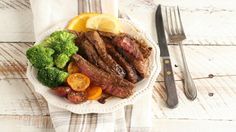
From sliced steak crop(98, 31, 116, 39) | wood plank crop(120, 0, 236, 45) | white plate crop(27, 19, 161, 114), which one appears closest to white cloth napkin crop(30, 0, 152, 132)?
white plate crop(27, 19, 161, 114)

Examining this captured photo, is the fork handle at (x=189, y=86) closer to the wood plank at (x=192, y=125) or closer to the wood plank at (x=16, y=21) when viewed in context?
the wood plank at (x=192, y=125)

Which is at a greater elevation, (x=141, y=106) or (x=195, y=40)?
(x=195, y=40)

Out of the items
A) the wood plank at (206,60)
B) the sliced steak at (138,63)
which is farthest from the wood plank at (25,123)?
the wood plank at (206,60)

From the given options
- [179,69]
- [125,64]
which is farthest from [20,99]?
[179,69]

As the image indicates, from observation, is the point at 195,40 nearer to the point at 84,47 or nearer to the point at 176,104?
the point at 176,104

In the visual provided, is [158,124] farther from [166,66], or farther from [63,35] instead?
[63,35]

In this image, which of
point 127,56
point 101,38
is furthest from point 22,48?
point 127,56

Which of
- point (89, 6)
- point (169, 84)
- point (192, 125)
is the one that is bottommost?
point (192, 125)
